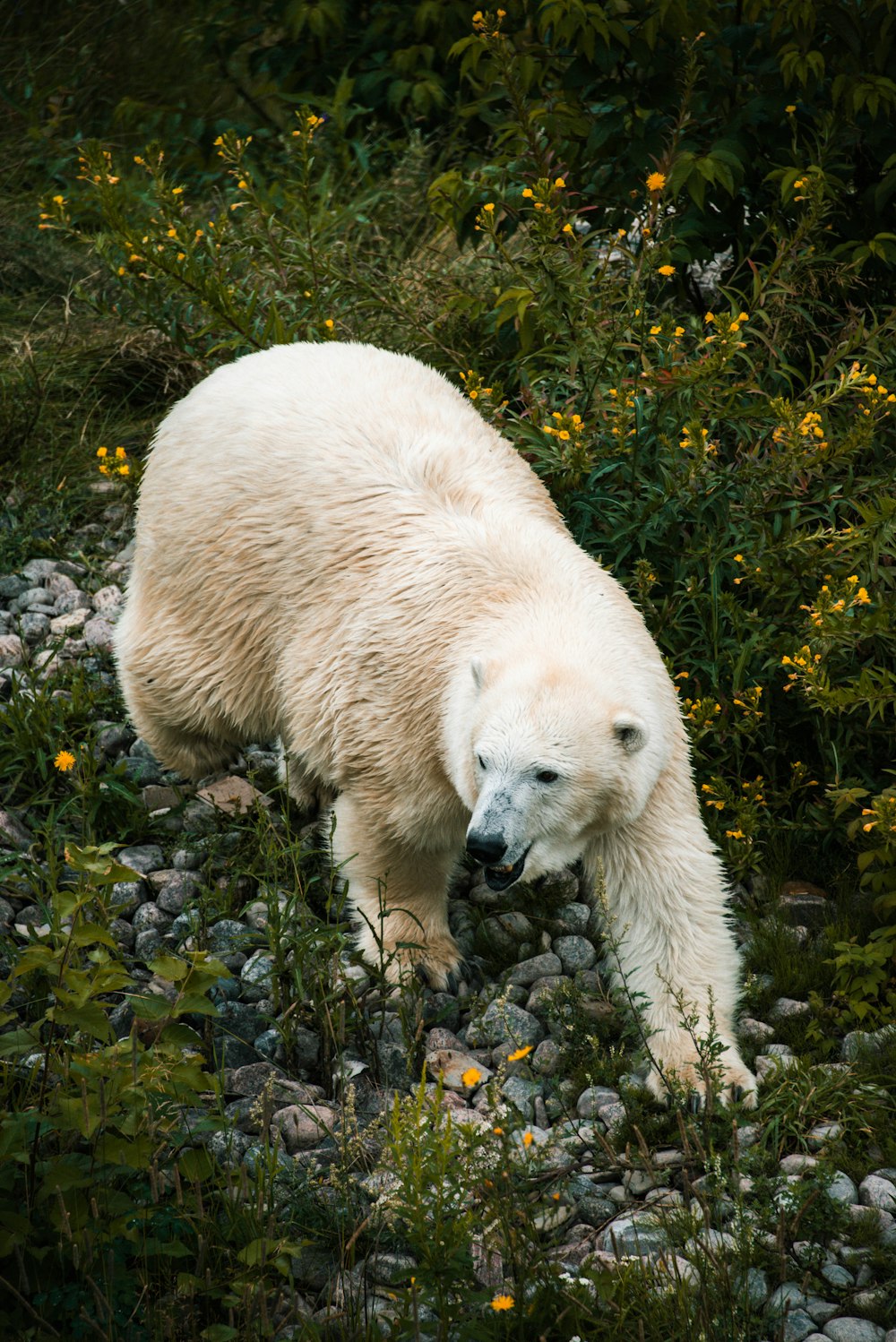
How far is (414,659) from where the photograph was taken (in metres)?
3.30

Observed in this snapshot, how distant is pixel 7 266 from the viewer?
20.6 feet

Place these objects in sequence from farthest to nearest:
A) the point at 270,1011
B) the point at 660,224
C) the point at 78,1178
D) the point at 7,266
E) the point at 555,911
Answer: the point at 7,266
the point at 660,224
the point at 555,911
the point at 270,1011
the point at 78,1178

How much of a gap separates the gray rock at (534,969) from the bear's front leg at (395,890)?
17 centimetres

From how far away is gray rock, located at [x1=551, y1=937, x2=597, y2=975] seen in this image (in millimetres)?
3547

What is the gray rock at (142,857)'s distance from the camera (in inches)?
149

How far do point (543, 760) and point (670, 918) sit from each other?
637mm

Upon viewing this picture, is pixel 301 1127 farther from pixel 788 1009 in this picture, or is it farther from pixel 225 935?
pixel 788 1009

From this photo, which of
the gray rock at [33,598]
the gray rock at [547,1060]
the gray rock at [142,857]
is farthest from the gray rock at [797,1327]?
the gray rock at [33,598]

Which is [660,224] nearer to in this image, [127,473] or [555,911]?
[127,473]

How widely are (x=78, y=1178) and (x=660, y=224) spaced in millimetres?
3601

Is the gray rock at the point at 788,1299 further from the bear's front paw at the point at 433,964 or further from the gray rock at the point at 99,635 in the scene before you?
the gray rock at the point at 99,635

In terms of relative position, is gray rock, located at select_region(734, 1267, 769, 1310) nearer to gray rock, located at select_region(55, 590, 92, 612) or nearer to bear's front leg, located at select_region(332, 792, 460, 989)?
bear's front leg, located at select_region(332, 792, 460, 989)

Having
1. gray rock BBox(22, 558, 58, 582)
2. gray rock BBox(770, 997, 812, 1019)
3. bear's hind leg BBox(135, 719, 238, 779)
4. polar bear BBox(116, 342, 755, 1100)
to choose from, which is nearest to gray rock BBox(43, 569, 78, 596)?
gray rock BBox(22, 558, 58, 582)

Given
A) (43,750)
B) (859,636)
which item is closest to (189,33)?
(43,750)
